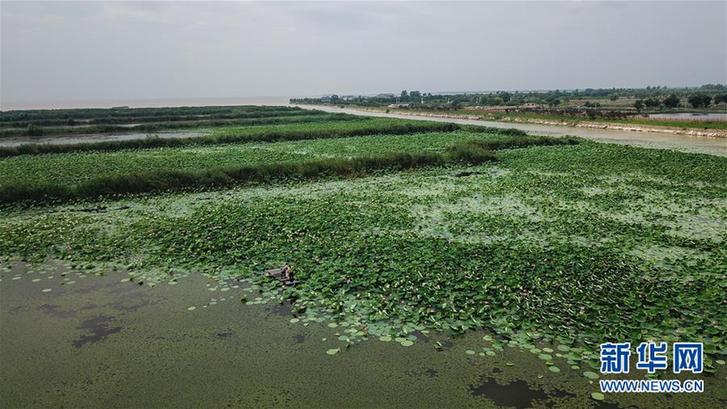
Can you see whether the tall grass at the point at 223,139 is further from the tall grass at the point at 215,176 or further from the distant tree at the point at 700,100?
the distant tree at the point at 700,100

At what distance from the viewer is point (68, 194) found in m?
12.5

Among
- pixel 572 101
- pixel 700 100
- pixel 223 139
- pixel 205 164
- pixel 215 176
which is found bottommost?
pixel 215 176

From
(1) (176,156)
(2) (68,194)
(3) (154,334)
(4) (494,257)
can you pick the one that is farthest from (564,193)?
(1) (176,156)

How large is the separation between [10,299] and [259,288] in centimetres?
373

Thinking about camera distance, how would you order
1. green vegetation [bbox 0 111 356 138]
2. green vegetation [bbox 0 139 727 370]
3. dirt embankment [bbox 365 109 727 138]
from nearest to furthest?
green vegetation [bbox 0 139 727 370], dirt embankment [bbox 365 109 727 138], green vegetation [bbox 0 111 356 138]

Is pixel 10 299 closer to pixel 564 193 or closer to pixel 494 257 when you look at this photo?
pixel 494 257

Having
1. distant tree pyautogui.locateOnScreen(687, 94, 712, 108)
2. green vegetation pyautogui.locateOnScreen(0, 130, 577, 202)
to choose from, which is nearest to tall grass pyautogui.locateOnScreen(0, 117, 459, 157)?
green vegetation pyautogui.locateOnScreen(0, 130, 577, 202)

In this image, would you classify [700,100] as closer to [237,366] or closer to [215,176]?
[215,176]

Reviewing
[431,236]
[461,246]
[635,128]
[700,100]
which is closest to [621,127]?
[635,128]

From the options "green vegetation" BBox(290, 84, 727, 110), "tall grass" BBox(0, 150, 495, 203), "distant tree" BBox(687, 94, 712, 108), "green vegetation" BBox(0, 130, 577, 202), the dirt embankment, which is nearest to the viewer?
"tall grass" BBox(0, 150, 495, 203)

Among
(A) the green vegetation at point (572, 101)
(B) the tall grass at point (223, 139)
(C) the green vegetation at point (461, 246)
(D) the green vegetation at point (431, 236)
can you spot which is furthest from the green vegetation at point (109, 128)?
(A) the green vegetation at point (572, 101)

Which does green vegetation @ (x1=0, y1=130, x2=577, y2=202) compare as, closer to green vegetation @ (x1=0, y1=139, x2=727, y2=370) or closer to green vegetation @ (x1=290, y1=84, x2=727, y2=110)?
green vegetation @ (x1=0, y1=139, x2=727, y2=370)

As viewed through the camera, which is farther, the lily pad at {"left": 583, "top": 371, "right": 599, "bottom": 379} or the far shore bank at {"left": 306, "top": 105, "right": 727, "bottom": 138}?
the far shore bank at {"left": 306, "top": 105, "right": 727, "bottom": 138}

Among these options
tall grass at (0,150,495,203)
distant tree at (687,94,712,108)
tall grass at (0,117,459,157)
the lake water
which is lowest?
the lake water
